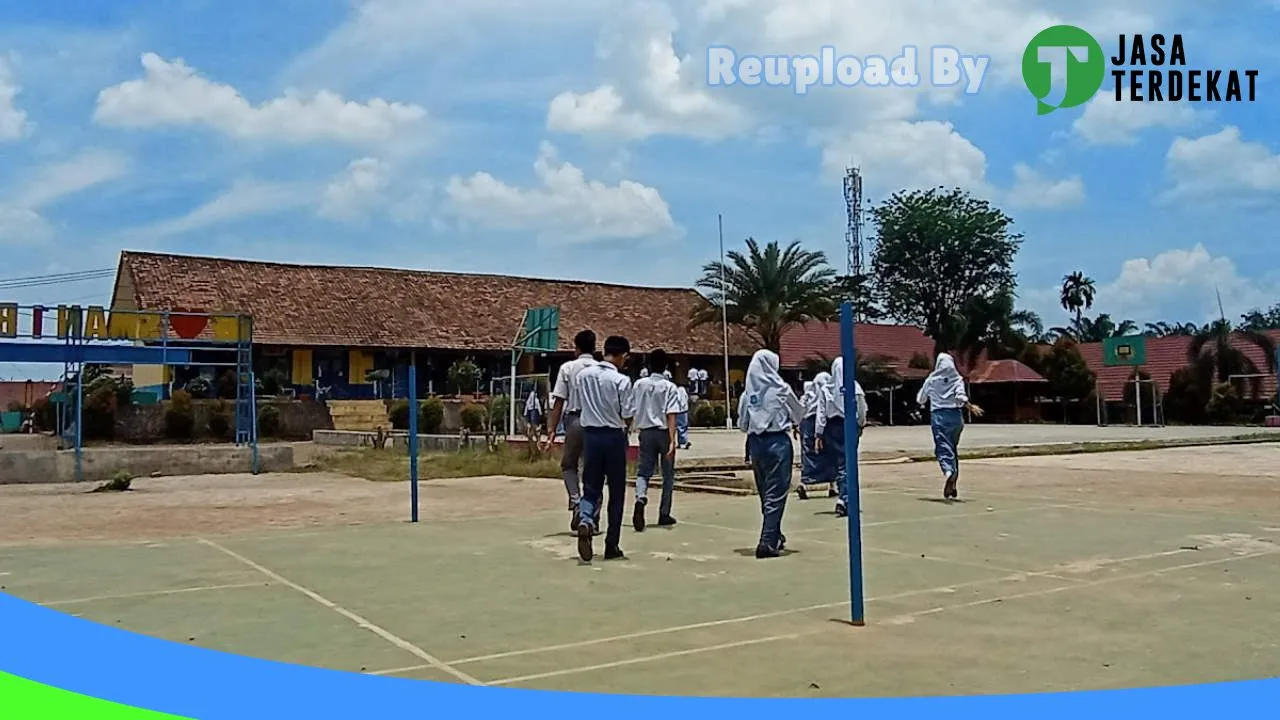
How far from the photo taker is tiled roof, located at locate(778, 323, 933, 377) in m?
49.8

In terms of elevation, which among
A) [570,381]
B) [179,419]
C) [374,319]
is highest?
→ [374,319]

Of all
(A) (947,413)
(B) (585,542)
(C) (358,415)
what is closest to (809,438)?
(A) (947,413)

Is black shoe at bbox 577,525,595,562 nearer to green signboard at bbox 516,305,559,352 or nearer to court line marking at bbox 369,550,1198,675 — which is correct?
court line marking at bbox 369,550,1198,675

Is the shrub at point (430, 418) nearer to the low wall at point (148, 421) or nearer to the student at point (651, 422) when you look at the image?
the low wall at point (148, 421)

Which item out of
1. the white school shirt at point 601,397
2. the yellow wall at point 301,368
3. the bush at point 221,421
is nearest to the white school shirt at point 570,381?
the white school shirt at point 601,397

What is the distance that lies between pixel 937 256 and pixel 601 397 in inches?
2084

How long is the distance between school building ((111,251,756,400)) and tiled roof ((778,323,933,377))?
2556 millimetres

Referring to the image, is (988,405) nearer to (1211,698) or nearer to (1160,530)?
(1160,530)

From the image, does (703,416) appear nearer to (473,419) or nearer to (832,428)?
(473,419)

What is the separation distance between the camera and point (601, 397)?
7953 mm

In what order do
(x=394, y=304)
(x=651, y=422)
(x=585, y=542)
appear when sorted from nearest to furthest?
(x=585, y=542) → (x=651, y=422) → (x=394, y=304)

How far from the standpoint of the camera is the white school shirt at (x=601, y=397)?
7.95 meters

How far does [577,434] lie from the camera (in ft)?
30.9

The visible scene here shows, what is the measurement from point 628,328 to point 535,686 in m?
42.6
